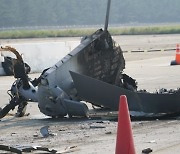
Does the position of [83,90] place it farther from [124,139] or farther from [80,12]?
[80,12]

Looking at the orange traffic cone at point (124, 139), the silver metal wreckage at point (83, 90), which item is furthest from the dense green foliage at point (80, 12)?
the orange traffic cone at point (124, 139)

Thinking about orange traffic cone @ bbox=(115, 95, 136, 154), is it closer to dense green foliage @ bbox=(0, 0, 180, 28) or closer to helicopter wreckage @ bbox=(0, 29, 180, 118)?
helicopter wreckage @ bbox=(0, 29, 180, 118)

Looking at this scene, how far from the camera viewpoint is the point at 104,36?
14.4m

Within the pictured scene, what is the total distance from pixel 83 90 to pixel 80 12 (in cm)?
16550

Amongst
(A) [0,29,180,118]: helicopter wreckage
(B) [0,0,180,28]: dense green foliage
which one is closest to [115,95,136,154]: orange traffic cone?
(A) [0,29,180,118]: helicopter wreckage

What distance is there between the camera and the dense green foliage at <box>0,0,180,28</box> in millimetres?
169875

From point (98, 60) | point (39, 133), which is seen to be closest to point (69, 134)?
point (39, 133)

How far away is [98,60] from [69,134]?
3.51m

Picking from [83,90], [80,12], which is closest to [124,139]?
[83,90]

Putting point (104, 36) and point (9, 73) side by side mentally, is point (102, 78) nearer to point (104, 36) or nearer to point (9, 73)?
point (104, 36)

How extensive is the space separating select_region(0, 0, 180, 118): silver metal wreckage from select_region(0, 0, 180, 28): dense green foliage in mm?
152049

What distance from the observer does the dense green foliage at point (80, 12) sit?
169875 mm

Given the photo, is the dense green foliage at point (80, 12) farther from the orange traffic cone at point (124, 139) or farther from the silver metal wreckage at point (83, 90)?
the orange traffic cone at point (124, 139)

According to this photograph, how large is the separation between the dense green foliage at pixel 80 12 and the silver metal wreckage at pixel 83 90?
152 metres
